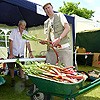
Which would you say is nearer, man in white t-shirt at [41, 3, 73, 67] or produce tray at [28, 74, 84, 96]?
produce tray at [28, 74, 84, 96]

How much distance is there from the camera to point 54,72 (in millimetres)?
2893

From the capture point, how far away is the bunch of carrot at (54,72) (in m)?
2.76

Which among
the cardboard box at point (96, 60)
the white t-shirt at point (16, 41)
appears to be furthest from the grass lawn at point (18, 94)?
the cardboard box at point (96, 60)

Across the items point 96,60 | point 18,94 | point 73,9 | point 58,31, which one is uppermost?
point 73,9

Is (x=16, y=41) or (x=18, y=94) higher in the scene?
(x=16, y=41)

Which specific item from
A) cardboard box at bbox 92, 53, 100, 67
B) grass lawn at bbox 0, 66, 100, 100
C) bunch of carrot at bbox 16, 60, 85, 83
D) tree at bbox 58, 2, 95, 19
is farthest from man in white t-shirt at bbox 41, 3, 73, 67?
tree at bbox 58, 2, 95, 19

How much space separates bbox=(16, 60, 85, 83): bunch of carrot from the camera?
109 inches

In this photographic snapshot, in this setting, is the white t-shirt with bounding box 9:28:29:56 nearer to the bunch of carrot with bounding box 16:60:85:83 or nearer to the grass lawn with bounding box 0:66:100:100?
the grass lawn with bounding box 0:66:100:100

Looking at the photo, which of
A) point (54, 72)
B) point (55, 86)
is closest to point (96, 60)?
point (54, 72)

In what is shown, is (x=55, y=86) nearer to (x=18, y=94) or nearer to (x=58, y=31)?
(x=58, y=31)

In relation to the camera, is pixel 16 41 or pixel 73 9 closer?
pixel 16 41

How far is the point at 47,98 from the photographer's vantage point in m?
2.96

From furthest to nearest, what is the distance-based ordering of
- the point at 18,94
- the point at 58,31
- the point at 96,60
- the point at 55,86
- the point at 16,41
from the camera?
the point at 96,60 → the point at 16,41 → the point at 18,94 → the point at 58,31 → the point at 55,86

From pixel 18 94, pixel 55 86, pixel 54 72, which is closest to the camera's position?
pixel 55 86
